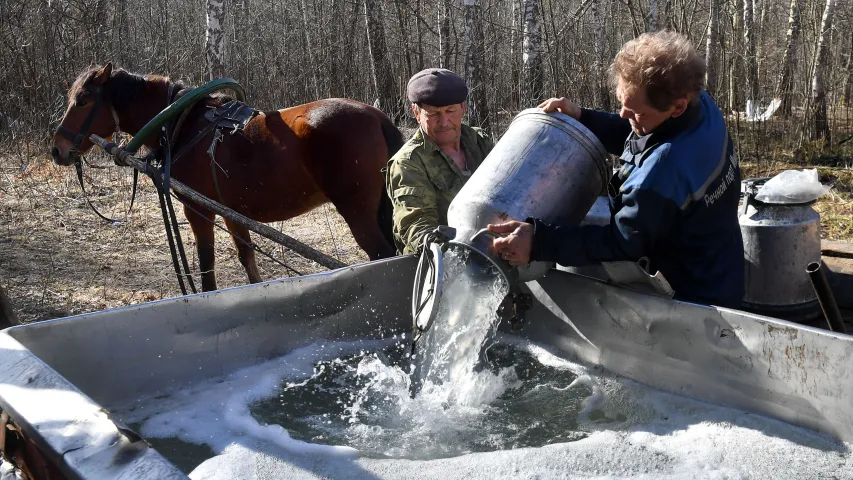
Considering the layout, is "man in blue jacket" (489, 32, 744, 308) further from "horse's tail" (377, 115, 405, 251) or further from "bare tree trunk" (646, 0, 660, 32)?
"bare tree trunk" (646, 0, 660, 32)

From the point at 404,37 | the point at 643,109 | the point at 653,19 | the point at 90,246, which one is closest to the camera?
the point at 643,109

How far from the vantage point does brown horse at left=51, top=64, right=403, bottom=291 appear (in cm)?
468

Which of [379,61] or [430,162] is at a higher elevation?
[430,162]

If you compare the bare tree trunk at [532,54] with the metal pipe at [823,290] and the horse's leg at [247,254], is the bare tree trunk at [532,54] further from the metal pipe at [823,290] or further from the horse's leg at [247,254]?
the metal pipe at [823,290]

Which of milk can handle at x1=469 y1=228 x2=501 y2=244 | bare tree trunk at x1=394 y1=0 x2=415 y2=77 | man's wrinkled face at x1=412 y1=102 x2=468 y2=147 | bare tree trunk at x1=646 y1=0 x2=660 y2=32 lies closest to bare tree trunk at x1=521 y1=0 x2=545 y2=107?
bare tree trunk at x1=646 y1=0 x2=660 y2=32

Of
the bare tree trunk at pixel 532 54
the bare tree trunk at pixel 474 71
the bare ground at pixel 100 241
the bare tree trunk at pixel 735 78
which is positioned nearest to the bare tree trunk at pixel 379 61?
the bare tree trunk at pixel 474 71

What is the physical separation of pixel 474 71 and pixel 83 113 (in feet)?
16.3

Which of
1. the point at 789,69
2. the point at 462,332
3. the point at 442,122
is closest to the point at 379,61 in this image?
the point at 789,69

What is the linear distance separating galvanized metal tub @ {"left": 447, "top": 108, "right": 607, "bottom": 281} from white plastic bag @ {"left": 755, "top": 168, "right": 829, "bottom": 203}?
641 mm

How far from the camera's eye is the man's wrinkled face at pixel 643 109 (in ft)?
7.49

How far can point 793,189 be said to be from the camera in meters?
2.64

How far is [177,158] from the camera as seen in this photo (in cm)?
484

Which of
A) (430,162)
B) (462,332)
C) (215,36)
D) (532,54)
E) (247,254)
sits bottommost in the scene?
(247,254)

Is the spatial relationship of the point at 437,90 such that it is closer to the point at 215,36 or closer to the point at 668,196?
the point at 668,196
